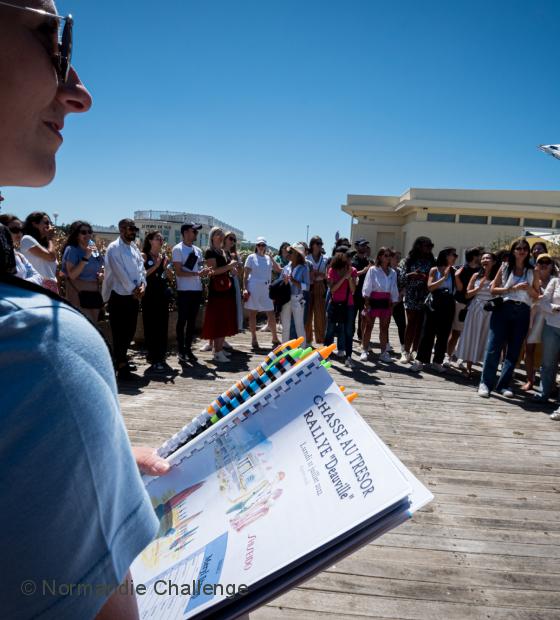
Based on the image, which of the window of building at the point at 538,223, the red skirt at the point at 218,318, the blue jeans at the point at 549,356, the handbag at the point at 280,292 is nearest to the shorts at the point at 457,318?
the blue jeans at the point at 549,356

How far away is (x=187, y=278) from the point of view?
6.63m

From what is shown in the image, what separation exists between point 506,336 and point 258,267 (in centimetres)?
423

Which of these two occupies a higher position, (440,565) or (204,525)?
(204,525)

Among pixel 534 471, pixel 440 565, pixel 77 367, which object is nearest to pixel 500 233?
pixel 534 471

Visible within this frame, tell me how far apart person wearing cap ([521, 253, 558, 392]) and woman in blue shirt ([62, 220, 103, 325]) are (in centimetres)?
586

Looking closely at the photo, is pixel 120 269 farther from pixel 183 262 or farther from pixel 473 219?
pixel 473 219

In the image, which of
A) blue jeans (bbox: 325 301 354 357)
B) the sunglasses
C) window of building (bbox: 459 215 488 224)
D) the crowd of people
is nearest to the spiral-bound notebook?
the sunglasses

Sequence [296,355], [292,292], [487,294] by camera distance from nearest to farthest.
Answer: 1. [296,355]
2. [487,294]
3. [292,292]

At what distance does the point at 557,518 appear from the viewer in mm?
2939

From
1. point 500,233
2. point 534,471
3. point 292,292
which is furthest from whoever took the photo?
point 500,233

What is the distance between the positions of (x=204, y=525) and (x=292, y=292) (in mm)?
6624

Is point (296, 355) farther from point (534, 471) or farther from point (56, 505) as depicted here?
point (534, 471)

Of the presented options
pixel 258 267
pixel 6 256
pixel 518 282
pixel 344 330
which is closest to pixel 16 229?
pixel 258 267

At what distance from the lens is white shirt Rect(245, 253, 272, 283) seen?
804cm
